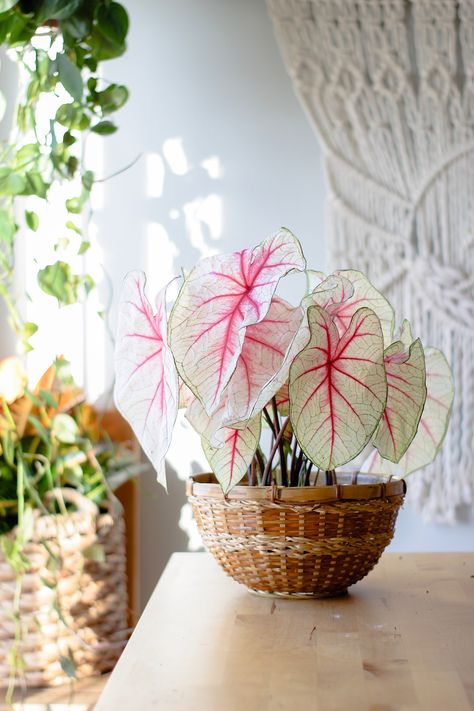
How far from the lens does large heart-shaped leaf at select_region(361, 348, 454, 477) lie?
2.88 ft

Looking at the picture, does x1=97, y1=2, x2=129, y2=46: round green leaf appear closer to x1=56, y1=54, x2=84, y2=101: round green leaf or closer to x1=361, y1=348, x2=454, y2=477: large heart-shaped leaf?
x1=56, y1=54, x2=84, y2=101: round green leaf

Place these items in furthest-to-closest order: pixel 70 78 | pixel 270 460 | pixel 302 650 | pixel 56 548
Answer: pixel 56 548 < pixel 70 78 < pixel 270 460 < pixel 302 650

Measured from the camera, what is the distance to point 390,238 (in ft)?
5.35

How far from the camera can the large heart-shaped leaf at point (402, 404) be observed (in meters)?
0.76

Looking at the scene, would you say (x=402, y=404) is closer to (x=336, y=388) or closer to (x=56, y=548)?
(x=336, y=388)

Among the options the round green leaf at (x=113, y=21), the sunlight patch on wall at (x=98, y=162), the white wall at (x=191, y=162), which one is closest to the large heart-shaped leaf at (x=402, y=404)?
the round green leaf at (x=113, y=21)

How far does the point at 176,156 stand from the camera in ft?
5.57

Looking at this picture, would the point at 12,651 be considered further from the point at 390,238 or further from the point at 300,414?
the point at 390,238

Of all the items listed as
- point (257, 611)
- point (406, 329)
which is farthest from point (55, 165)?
point (257, 611)

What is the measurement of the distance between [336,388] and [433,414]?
22 cm

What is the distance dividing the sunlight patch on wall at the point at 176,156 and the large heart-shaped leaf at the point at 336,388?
106 centimetres

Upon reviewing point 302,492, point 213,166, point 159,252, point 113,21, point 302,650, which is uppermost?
point 113,21

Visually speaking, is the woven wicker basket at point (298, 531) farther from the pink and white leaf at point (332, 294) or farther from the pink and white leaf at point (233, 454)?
the pink and white leaf at point (332, 294)

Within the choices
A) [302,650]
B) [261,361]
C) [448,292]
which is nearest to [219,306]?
[261,361]
